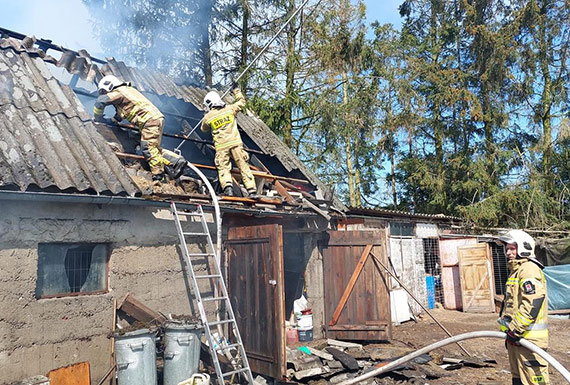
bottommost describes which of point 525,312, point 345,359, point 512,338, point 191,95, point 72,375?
point 345,359

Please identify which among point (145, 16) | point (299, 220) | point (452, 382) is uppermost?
point (145, 16)

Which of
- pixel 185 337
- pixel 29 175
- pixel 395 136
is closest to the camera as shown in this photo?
pixel 29 175

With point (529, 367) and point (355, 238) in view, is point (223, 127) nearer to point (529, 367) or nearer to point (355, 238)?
point (355, 238)

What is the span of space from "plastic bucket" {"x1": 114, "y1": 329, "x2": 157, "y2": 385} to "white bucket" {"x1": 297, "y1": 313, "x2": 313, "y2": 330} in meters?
3.97

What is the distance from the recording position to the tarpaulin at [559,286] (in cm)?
1312

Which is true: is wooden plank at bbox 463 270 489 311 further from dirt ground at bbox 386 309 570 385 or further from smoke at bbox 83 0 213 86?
smoke at bbox 83 0 213 86

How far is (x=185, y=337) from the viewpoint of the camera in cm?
550

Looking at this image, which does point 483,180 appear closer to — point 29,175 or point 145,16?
point 145,16

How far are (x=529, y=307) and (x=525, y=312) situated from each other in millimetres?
67

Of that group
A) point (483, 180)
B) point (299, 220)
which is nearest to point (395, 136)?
point (483, 180)

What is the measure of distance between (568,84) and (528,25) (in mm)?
3168

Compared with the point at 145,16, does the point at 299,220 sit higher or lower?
lower

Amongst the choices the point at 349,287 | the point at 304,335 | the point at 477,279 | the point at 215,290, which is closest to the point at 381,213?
the point at 349,287

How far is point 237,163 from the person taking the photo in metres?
7.71
